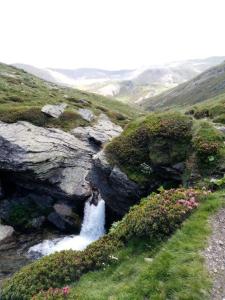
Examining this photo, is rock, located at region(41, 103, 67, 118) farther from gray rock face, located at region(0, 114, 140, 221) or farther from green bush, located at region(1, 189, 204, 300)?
green bush, located at region(1, 189, 204, 300)

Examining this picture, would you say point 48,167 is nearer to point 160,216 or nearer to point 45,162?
point 45,162

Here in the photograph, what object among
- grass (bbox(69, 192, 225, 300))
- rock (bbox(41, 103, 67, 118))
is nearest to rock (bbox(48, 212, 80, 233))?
rock (bbox(41, 103, 67, 118))

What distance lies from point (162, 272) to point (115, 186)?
68.8 feet

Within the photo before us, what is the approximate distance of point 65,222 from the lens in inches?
1893

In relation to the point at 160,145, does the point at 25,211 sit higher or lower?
lower

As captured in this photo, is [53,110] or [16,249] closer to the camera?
[16,249]

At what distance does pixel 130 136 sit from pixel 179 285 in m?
23.7

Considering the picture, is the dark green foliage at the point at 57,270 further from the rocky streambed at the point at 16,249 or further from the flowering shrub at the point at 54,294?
the rocky streambed at the point at 16,249

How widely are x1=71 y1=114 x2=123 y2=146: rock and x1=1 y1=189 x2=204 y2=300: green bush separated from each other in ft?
130

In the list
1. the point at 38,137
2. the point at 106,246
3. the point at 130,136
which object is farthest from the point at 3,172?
the point at 106,246

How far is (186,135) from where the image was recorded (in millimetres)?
34031

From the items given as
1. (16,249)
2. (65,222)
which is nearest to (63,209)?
(65,222)

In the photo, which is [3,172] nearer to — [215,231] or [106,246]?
[106,246]

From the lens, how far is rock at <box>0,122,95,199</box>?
50750 mm
